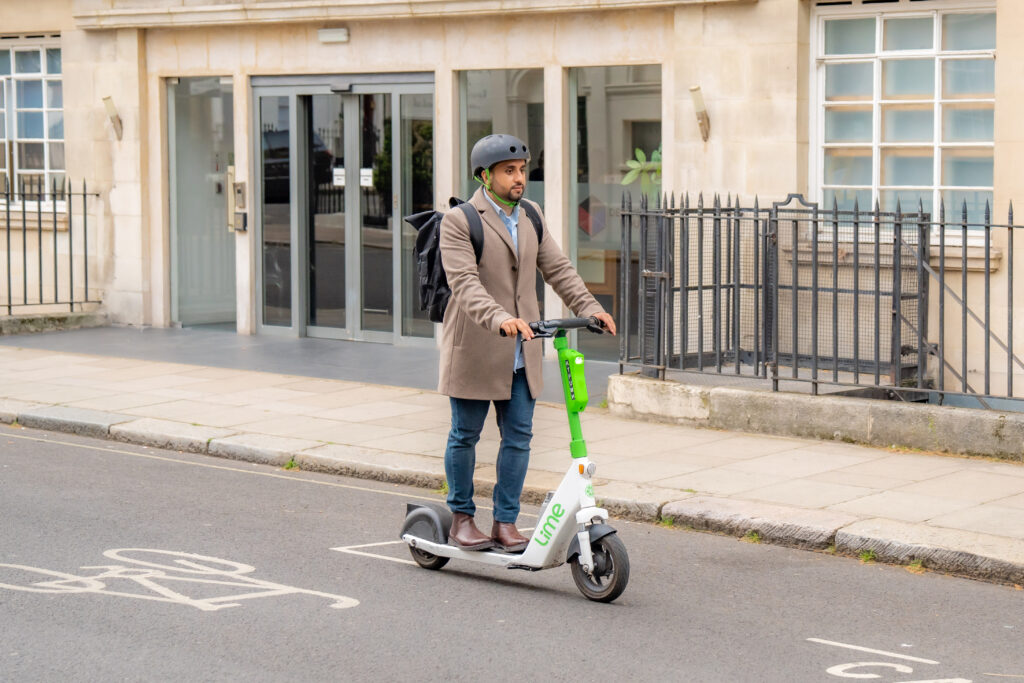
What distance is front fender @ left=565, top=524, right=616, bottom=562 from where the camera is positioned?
5.98 metres

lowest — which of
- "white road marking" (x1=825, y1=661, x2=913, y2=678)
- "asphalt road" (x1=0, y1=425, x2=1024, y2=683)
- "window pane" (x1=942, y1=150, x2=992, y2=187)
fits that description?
"white road marking" (x1=825, y1=661, x2=913, y2=678)

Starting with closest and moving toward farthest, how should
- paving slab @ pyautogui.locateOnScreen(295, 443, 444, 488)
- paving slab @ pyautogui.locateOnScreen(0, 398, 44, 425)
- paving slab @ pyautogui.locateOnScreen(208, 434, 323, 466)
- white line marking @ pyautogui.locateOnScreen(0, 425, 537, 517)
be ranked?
white line marking @ pyautogui.locateOnScreen(0, 425, 537, 517)
paving slab @ pyautogui.locateOnScreen(295, 443, 444, 488)
paving slab @ pyautogui.locateOnScreen(208, 434, 323, 466)
paving slab @ pyautogui.locateOnScreen(0, 398, 44, 425)

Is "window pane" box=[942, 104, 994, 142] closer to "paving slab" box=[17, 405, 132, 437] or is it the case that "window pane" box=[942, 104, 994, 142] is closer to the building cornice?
the building cornice

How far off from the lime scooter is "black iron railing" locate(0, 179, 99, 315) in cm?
1070

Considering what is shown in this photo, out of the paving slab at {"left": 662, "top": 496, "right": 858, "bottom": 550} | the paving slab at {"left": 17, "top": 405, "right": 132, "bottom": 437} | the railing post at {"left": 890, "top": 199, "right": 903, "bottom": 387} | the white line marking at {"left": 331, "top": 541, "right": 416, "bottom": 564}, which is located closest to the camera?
the white line marking at {"left": 331, "top": 541, "right": 416, "bottom": 564}

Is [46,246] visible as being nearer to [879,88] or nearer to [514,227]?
[879,88]

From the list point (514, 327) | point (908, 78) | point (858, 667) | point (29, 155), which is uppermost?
point (908, 78)

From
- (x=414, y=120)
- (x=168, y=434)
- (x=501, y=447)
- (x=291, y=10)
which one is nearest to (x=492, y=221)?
(x=501, y=447)

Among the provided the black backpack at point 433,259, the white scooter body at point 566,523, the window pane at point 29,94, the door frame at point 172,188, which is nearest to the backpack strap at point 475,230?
the black backpack at point 433,259

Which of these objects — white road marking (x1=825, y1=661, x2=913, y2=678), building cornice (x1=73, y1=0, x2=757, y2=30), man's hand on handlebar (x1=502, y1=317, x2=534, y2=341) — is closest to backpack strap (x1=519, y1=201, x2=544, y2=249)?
man's hand on handlebar (x1=502, y1=317, x2=534, y2=341)

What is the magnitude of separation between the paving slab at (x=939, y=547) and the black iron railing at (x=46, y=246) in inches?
423

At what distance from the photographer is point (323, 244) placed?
15.0m

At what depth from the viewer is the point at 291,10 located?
14.4 meters

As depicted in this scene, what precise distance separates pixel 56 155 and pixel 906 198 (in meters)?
9.48
